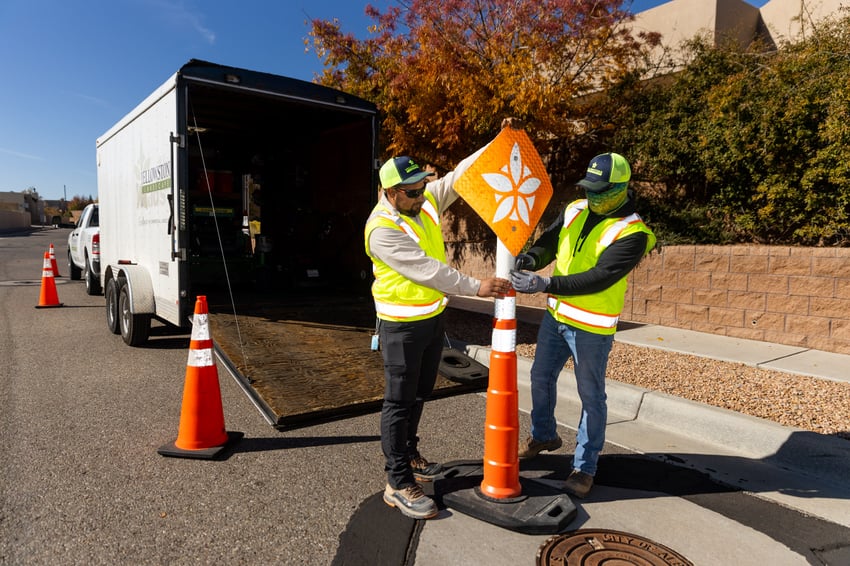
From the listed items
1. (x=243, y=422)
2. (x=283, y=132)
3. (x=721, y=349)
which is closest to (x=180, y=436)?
(x=243, y=422)

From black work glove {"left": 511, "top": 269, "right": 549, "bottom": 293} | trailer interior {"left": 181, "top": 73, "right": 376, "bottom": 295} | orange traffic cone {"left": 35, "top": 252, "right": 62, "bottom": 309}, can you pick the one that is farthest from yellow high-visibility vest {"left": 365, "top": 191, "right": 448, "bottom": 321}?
orange traffic cone {"left": 35, "top": 252, "right": 62, "bottom": 309}

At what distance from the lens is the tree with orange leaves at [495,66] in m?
8.28

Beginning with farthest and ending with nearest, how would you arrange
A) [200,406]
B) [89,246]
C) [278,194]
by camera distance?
[89,246] < [278,194] < [200,406]

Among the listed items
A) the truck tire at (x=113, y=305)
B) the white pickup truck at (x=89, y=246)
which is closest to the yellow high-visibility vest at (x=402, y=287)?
the truck tire at (x=113, y=305)

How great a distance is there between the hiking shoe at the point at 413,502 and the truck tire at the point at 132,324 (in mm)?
5006

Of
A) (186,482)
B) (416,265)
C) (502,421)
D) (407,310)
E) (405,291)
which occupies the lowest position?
(186,482)

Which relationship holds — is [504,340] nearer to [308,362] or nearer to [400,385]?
[400,385]

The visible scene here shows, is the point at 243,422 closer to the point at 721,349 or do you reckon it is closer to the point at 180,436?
the point at 180,436

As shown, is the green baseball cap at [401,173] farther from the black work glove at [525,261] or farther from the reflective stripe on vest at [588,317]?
the reflective stripe on vest at [588,317]

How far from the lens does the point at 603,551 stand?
8.61 feet

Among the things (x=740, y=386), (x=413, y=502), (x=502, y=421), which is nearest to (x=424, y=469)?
(x=413, y=502)

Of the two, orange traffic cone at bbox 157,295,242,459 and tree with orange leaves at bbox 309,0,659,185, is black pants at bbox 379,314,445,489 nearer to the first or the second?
orange traffic cone at bbox 157,295,242,459

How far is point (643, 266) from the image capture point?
27.7 feet

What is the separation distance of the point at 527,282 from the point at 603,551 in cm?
134
